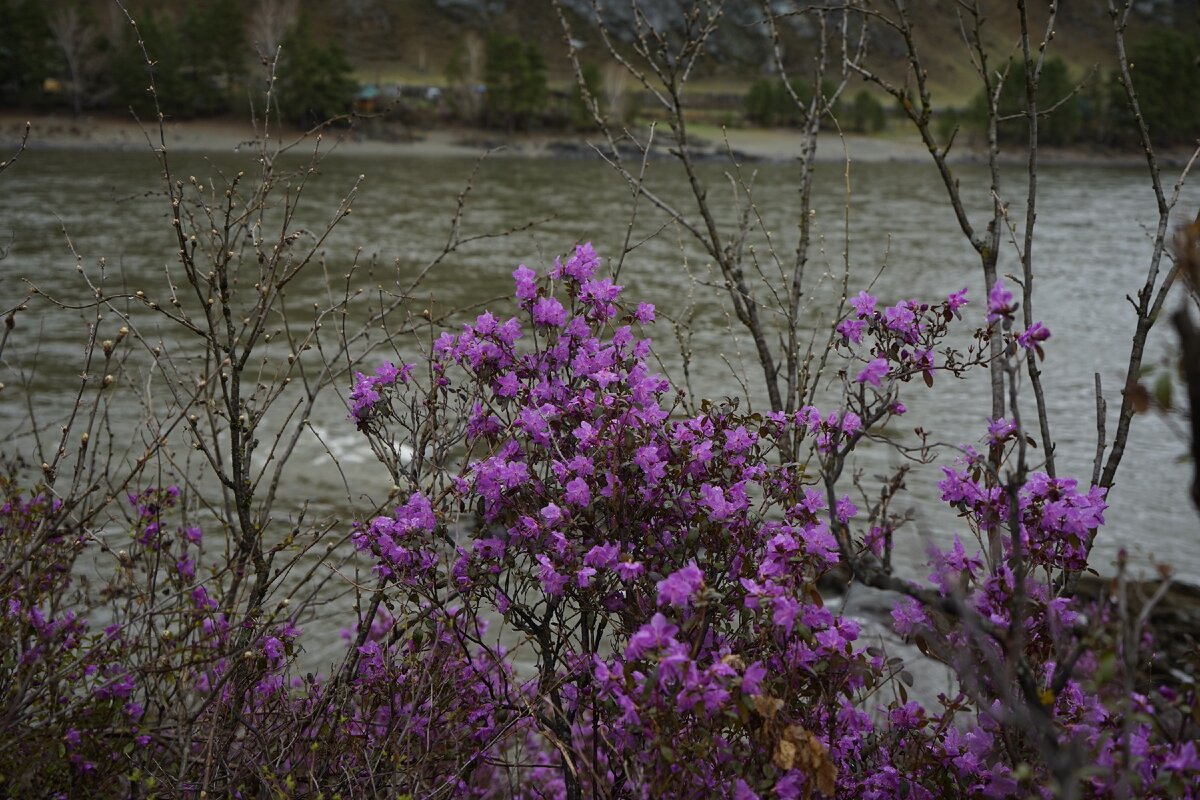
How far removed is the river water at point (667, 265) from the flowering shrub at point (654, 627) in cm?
31

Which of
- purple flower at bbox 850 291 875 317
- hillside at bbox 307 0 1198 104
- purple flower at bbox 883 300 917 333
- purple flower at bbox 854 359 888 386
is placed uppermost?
hillside at bbox 307 0 1198 104

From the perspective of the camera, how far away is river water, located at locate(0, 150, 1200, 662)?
9.45 m

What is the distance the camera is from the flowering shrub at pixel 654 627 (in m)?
2.10

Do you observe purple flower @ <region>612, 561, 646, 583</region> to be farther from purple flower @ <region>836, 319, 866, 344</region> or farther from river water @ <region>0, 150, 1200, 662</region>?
purple flower @ <region>836, 319, 866, 344</region>

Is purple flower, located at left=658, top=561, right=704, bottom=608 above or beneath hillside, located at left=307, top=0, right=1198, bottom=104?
beneath

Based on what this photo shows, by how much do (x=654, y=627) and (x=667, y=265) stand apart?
2054cm

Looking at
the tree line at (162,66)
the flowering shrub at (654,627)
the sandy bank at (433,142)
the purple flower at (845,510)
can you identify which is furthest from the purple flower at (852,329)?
the tree line at (162,66)

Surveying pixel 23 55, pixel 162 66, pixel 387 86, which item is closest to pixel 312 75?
pixel 162 66

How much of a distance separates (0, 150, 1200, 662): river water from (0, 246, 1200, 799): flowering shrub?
0.31m

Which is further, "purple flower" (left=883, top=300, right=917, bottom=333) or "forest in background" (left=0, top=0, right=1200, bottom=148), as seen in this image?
"forest in background" (left=0, top=0, right=1200, bottom=148)

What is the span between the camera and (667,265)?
22.3 metres

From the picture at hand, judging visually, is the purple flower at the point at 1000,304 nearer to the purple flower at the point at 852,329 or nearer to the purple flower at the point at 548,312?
the purple flower at the point at 852,329

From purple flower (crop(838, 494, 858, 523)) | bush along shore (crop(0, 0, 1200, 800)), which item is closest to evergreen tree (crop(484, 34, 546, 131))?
bush along shore (crop(0, 0, 1200, 800))

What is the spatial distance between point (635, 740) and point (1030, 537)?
1009 mm
